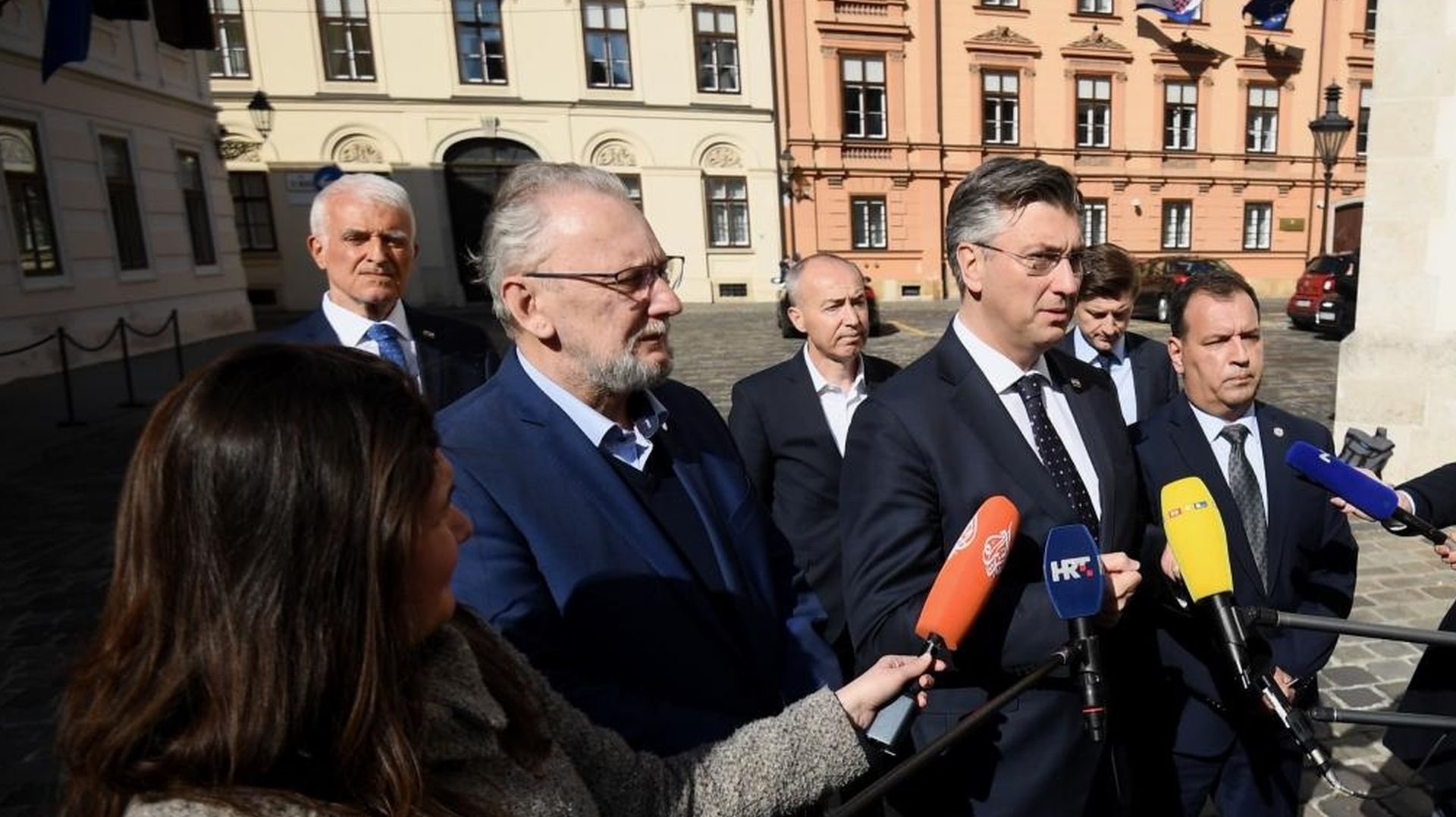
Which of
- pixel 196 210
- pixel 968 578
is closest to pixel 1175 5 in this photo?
pixel 196 210

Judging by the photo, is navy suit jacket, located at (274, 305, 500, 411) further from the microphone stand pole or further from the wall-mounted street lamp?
the wall-mounted street lamp

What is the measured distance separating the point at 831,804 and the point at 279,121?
24.5 m

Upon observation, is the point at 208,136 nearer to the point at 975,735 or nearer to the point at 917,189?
the point at 917,189

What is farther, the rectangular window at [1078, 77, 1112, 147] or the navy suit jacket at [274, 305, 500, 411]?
the rectangular window at [1078, 77, 1112, 147]

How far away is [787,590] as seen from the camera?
194cm

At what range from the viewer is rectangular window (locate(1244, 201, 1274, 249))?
87.9 ft

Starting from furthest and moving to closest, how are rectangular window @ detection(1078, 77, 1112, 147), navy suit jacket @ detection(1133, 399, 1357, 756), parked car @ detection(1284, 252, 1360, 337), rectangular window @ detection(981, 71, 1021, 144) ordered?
1. rectangular window @ detection(1078, 77, 1112, 147)
2. rectangular window @ detection(981, 71, 1021, 144)
3. parked car @ detection(1284, 252, 1360, 337)
4. navy suit jacket @ detection(1133, 399, 1357, 756)

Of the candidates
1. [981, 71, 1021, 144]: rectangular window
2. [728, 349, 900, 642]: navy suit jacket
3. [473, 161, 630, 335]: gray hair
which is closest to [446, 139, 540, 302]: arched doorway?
[981, 71, 1021, 144]: rectangular window

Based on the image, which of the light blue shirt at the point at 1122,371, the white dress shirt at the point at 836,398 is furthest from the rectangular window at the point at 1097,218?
the white dress shirt at the point at 836,398

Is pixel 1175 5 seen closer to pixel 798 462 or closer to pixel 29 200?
pixel 798 462

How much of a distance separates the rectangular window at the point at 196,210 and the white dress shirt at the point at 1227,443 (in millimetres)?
18061

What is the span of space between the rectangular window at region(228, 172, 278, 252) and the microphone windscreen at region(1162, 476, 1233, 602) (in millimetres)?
24504

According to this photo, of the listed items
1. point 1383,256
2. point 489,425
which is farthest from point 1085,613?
point 1383,256

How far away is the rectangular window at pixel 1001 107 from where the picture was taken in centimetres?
2486
